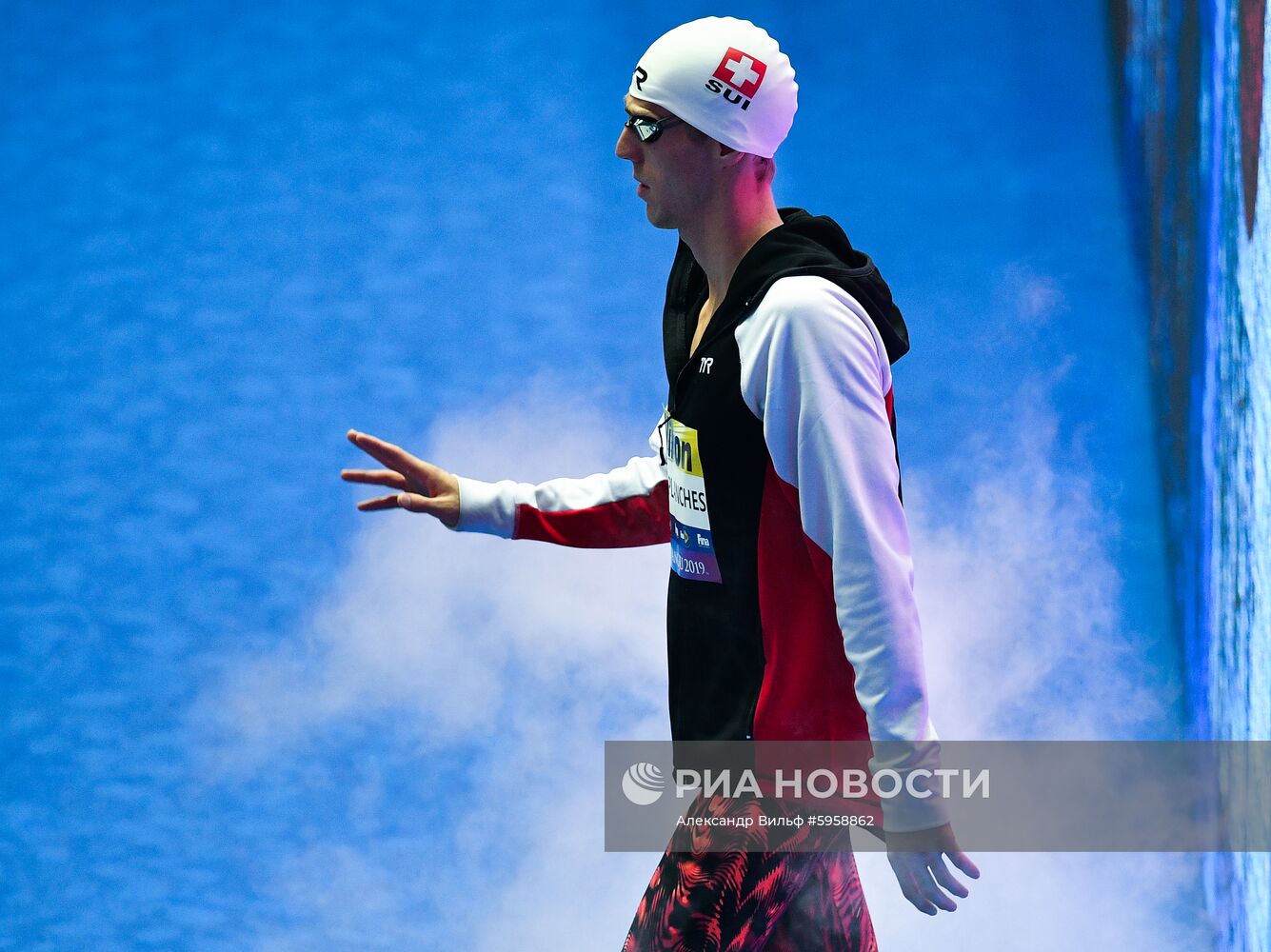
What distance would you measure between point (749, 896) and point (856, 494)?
25.5 inches

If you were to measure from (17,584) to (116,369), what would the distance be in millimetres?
881

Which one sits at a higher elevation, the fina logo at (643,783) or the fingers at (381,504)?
the fingers at (381,504)

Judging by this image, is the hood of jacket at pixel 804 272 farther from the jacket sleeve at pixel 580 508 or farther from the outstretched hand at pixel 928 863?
the outstretched hand at pixel 928 863

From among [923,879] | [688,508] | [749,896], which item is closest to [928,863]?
[923,879]

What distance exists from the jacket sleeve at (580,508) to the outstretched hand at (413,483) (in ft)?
0.07

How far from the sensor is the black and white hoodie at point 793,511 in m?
1.99

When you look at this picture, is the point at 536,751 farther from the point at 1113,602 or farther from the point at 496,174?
the point at 496,174

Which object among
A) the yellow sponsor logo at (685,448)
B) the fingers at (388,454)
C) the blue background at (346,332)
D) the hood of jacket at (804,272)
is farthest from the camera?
the blue background at (346,332)

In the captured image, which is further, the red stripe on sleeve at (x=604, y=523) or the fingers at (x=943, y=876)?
the red stripe on sleeve at (x=604, y=523)

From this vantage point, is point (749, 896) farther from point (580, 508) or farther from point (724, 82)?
point (724, 82)

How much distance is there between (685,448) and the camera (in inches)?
90.7

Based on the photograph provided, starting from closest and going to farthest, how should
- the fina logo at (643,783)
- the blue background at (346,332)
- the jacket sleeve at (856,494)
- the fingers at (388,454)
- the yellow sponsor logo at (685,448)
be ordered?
the jacket sleeve at (856,494) < the yellow sponsor logo at (685,448) < the fingers at (388,454) < the fina logo at (643,783) < the blue background at (346,332)

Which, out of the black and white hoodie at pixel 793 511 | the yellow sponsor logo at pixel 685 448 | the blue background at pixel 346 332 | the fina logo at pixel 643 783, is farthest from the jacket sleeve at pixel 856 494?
the blue background at pixel 346 332

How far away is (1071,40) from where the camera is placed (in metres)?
5.21
